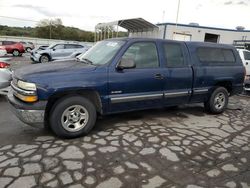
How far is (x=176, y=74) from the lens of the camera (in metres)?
5.53

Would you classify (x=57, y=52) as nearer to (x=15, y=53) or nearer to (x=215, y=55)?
(x=15, y=53)

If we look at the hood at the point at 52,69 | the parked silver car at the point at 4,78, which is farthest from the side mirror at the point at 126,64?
the parked silver car at the point at 4,78

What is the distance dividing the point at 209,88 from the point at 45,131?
3.99 meters

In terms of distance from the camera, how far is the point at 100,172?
11.2 ft

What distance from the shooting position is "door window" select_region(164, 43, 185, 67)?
18.0 ft

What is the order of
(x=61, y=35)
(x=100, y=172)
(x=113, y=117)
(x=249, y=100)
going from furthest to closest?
(x=61, y=35) < (x=249, y=100) < (x=113, y=117) < (x=100, y=172)

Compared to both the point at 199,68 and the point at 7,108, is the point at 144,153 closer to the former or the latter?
the point at 199,68

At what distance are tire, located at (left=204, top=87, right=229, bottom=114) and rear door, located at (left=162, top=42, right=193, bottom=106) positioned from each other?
87cm

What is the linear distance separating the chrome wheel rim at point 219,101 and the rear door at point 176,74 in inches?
41.6

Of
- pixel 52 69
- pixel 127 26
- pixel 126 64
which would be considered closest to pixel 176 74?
pixel 126 64

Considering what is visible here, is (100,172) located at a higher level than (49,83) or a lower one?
lower

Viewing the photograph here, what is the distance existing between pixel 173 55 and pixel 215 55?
148cm

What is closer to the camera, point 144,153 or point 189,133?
point 144,153

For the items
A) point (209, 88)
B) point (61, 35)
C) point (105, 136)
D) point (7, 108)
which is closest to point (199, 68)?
point (209, 88)
